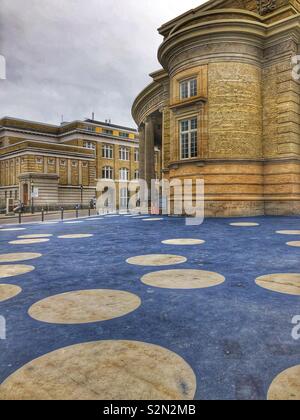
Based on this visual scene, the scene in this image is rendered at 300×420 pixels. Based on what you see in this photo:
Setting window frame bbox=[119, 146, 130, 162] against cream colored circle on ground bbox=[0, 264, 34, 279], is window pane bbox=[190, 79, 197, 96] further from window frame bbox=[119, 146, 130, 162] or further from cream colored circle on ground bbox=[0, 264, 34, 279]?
window frame bbox=[119, 146, 130, 162]

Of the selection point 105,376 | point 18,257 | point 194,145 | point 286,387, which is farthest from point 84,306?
point 194,145

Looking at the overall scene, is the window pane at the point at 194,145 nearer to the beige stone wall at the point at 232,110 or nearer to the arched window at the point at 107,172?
the beige stone wall at the point at 232,110

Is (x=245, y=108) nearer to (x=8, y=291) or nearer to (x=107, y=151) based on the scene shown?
(x=8, y=291)


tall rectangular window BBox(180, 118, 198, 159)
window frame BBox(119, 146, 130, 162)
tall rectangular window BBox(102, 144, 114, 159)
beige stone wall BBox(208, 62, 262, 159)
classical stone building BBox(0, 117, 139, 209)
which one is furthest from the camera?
window frame BBox(119, 146, 130, 162)

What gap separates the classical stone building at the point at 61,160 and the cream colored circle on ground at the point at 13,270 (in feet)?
92.0

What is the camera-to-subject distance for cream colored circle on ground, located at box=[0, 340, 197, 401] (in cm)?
171

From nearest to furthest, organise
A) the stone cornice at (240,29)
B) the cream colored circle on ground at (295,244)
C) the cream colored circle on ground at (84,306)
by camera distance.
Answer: the cream colored circle on ground at (84,306) < the cream colored circle on ground at (295,244) < the stone cornice at (240,29)

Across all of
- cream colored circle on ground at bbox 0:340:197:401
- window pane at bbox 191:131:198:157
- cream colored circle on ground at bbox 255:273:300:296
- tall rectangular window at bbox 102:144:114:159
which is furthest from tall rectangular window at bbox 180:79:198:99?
tall rectangular window at bbox 102:144:114:159

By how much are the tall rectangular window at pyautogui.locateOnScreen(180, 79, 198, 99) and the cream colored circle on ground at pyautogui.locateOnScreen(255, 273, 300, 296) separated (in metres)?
15.3

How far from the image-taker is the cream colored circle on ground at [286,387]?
5.49 feet

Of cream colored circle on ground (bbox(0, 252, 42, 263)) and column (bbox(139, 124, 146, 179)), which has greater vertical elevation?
column (bbox(139, 124, 146, 179))

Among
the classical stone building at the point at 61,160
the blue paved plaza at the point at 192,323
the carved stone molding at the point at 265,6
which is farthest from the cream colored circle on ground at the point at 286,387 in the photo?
the classical stone building at the point at 61,160
